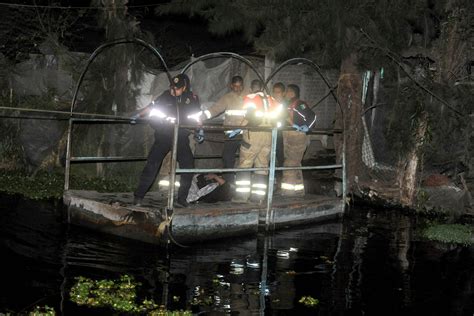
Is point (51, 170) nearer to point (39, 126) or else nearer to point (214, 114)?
point (39, 126)

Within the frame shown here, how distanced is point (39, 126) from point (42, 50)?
2106 mm

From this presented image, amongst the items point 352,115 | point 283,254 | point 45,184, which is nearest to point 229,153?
point 283,254

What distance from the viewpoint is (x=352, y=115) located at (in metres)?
13.2

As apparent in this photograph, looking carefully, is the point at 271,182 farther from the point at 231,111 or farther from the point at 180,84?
the point at 180,84

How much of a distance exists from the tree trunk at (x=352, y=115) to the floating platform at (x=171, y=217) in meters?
2.76

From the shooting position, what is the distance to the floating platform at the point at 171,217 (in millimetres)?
8930

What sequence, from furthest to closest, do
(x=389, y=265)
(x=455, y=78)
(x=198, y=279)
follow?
(x=455, y=78) < (x=389, y=265) < (x=198, y=279)

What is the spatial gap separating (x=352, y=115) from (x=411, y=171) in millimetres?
1670

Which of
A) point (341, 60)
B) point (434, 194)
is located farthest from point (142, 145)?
point (434, 194)

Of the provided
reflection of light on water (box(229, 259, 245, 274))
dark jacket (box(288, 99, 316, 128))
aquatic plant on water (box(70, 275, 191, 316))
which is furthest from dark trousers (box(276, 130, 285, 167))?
aquatic plant on water (box(70, 275, 191, 316))

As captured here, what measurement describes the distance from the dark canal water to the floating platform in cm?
19

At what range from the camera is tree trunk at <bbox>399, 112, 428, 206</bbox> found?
40.1 ft

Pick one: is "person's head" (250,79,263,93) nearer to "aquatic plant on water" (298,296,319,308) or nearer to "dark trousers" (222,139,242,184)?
"dark trousers" (222,139,242,184)

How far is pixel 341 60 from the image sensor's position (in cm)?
1334
